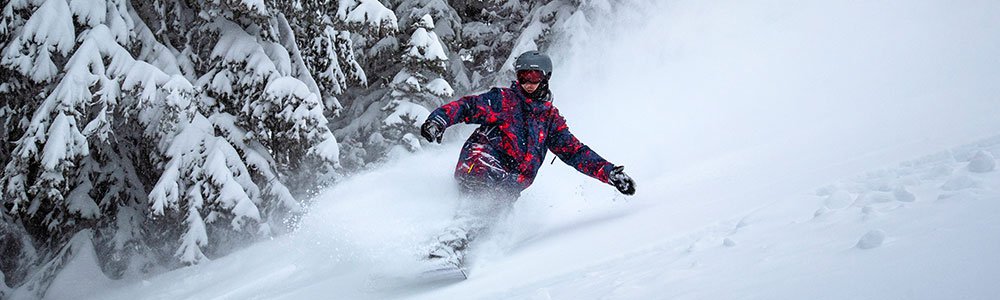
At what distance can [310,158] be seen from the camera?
9.06 meters

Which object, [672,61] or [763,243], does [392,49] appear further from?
[763,243]

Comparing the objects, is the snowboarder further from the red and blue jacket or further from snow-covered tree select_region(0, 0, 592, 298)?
snow-covered tree select_region(0, 0, 592, 298)

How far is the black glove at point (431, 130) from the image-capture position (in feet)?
16.3

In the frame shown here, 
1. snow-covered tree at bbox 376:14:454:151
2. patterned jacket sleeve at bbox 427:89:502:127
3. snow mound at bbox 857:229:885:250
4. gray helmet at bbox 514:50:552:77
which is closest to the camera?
snow mound at bbox 857:229:885:250

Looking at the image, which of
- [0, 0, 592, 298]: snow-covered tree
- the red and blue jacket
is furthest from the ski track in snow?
[0, 0, 592, 298]: snow-covered tree

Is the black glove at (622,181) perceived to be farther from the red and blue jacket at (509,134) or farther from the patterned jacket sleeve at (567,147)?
the patterned jacket sleeve at (567,147)

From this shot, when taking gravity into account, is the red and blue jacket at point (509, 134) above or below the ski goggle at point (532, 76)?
below

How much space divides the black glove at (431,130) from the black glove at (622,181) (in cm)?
138

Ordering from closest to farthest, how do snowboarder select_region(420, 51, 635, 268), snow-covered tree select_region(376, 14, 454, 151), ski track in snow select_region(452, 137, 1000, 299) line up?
ski track in snow select_region(452, 137, 1000, 299), snowboarder select_region(420, 51, 635, 268), snow-covered tree select_region(376, 14, 454, 151)

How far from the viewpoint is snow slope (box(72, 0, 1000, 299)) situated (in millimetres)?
2303

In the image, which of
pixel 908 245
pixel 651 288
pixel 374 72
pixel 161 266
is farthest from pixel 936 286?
pixel 374 72

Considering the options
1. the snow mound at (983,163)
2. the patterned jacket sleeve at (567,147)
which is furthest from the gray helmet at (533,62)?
the snow mound at (983,163)

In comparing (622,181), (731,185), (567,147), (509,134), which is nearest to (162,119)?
(509,134)

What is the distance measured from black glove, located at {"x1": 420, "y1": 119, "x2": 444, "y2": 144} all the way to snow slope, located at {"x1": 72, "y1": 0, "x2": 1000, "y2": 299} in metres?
0.68
